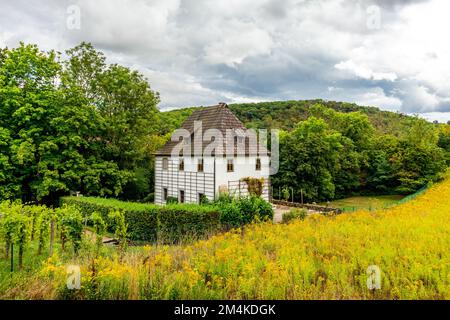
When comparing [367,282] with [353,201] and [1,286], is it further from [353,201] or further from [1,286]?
[353,201]

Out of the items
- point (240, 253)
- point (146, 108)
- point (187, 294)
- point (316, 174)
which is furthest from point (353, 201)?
point (187, 294)

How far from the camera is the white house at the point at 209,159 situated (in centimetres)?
2264

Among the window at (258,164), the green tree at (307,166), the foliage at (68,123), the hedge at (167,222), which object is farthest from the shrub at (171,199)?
the green tree at (307,166)

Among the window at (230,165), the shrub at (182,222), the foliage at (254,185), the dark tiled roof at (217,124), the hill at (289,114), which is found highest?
the hill at (289,114)

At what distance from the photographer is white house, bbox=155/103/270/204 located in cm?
2264

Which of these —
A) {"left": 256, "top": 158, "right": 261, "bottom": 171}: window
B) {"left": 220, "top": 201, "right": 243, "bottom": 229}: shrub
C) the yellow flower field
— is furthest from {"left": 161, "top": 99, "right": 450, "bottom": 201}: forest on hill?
the yellow flower field

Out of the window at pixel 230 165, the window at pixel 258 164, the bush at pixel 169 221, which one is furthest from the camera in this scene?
the window at pixel 258 164

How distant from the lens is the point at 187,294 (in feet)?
19.9

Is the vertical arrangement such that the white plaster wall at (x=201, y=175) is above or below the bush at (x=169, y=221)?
above

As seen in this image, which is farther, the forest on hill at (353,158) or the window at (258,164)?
the forest on hill at (353,158)

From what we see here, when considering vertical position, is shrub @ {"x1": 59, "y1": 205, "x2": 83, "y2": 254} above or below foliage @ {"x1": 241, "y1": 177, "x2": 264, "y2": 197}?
below

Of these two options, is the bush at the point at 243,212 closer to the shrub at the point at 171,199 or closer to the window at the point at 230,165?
the window at the point at 230,165

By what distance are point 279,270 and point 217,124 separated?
57.5ft

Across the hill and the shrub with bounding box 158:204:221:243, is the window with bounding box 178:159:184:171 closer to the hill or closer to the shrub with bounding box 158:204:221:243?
the shrub with bounding box 158:204:221:243
